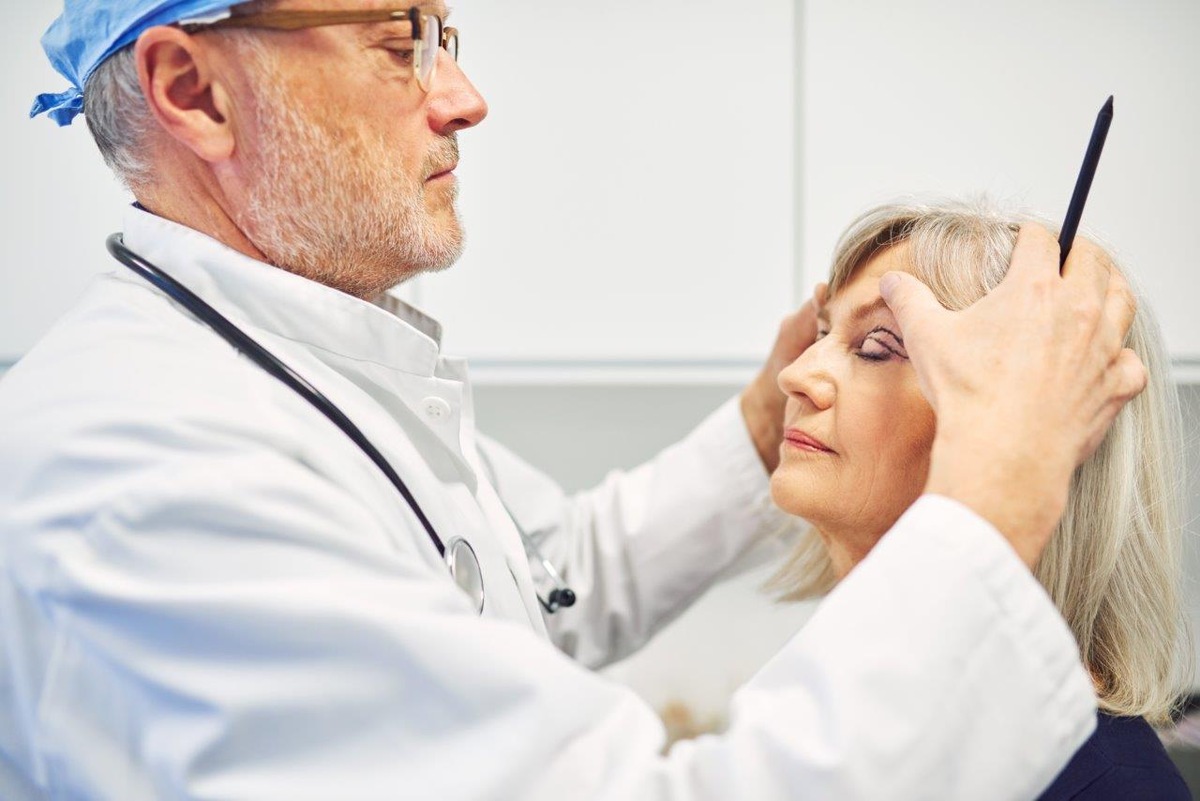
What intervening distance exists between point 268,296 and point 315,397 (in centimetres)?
13

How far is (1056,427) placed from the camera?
70 centimetres

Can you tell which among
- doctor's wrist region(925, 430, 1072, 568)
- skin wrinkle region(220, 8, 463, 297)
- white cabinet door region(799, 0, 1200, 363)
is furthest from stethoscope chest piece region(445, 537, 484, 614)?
white cabinet door region(799, 0, 1200, 363)

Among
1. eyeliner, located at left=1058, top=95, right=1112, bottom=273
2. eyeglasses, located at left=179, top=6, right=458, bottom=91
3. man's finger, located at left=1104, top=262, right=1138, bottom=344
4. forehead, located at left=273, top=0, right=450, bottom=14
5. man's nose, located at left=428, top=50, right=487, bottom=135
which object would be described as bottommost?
man's finger, located at left=1104, top=262, right=1138, bottom=344

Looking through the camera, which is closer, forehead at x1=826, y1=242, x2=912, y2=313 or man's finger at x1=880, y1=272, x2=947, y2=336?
man's finger at x1=880, y1=272, x2=947, y2=336

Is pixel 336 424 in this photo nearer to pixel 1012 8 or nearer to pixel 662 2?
pixel 662 2

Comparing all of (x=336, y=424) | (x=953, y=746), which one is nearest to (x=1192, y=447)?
(x=953, y=746)

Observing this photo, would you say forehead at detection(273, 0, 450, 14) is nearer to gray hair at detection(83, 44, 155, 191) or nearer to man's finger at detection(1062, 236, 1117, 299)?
gray hair at detection(83, 44, 155, 191)

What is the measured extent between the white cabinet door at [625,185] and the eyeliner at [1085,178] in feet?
2.01

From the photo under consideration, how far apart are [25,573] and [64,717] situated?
0.10 metres

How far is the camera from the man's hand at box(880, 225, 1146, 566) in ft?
2.26

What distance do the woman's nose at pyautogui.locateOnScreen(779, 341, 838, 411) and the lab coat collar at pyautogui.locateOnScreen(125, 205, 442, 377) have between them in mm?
375

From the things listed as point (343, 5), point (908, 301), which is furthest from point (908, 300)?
point (343, 5)

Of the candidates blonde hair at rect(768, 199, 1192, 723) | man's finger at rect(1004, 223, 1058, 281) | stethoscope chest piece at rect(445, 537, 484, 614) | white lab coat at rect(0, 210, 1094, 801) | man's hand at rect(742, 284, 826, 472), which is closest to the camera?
white lab coat at rect(0, 210, 1094, 801)

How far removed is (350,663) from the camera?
2.14 ft
